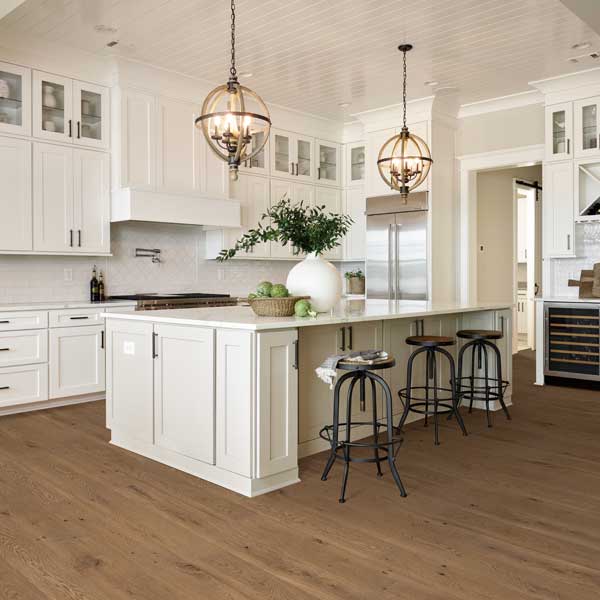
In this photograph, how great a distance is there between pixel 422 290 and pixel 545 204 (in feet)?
5.13

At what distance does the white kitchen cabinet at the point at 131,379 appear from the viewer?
11.8ft

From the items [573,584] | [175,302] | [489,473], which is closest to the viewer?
[573,584]

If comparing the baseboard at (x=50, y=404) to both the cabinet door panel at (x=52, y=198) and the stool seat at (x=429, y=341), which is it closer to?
the cabinet door panel at (x=52, y=198)

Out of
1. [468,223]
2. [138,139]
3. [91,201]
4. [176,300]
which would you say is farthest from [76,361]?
[468,223]

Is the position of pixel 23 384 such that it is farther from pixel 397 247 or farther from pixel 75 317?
pixel 397 247

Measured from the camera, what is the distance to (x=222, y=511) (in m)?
2.79

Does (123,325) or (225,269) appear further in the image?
(225,269)

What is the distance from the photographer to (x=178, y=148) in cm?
597

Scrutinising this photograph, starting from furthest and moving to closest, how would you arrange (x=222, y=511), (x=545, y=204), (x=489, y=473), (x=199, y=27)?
(x=545, y=204)
(x=199, y=27)
(x=489, y=473)
(x=222, y=511)

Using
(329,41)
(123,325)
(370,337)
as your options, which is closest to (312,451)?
(370,337)

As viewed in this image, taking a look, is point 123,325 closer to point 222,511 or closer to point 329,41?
point 222,511

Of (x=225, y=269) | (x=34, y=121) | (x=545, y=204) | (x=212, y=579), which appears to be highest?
(x=34, y=121)

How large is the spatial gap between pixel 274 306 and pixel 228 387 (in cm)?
52

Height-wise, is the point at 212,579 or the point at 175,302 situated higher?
the point at 175,302
